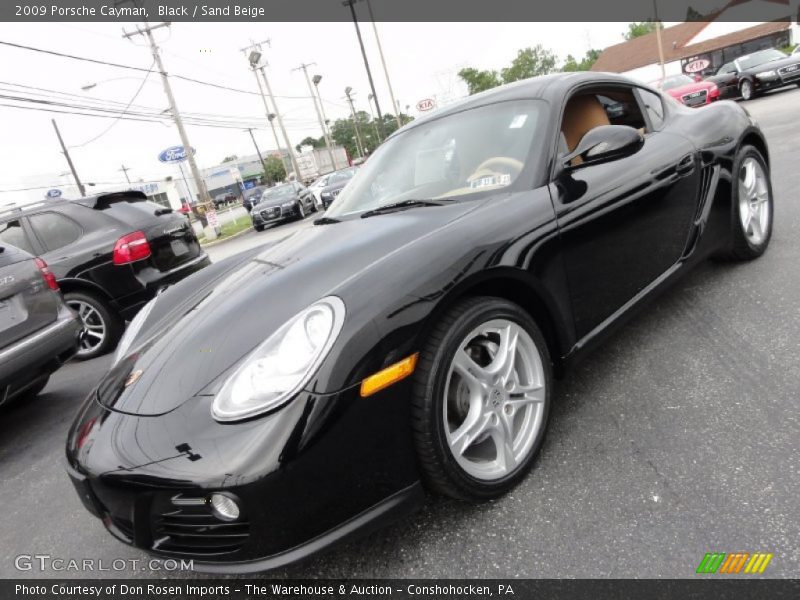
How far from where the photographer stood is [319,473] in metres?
1.54

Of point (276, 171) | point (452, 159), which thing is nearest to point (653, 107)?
point (452, 159)

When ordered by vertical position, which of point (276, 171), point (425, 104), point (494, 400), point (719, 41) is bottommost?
point (494, 400)

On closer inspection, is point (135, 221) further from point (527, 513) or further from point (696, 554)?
point (696, 554)

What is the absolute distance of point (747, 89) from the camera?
17.8 metres

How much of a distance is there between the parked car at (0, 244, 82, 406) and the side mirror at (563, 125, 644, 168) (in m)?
3.36

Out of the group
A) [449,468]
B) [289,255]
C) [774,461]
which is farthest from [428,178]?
[774,461]

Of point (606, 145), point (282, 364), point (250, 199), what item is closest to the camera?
point (282, 364)

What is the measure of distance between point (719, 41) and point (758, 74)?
31341mm

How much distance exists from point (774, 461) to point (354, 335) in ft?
4.94

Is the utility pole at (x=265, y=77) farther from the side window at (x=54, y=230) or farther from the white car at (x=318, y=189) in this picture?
the side window at (x=54, y=230)

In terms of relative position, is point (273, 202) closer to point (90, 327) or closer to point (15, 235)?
point (15, 235)

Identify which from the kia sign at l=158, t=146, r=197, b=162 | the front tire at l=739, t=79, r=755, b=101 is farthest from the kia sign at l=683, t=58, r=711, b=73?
the kia sign at l=158, t=146, r=197, b=162

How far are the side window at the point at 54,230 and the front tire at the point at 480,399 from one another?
4.74 metres

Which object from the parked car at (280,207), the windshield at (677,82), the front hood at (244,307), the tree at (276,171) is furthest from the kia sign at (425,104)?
the tree at (276,171)
